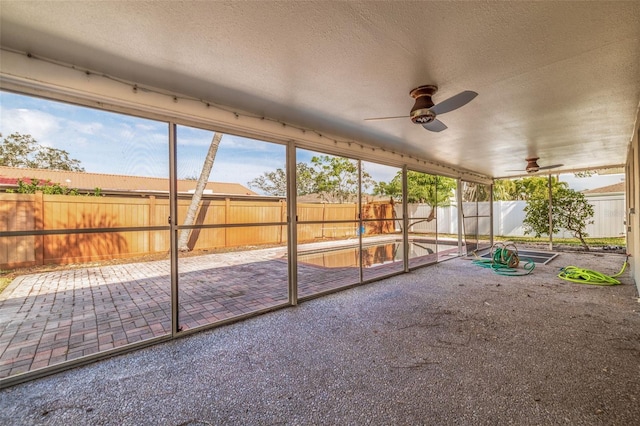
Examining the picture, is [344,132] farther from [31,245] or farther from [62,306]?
[62,306]

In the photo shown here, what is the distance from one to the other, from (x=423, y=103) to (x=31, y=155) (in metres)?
3.54

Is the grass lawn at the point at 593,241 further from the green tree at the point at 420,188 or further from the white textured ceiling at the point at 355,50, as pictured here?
the white textured ceiling at the point at 355,50

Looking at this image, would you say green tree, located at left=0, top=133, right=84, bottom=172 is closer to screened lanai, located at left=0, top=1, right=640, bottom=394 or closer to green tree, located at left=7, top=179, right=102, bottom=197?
screened lanai, located at left=0, top=1, right=640, bottom=394

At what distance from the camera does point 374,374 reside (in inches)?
85.3

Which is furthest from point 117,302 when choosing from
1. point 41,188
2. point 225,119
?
point 225,119

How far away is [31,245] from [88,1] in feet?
6.90

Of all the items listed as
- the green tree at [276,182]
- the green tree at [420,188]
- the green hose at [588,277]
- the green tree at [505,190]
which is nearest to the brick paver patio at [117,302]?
the green tree at [276,182]

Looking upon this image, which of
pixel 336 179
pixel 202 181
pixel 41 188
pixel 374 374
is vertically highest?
pixel 336 179

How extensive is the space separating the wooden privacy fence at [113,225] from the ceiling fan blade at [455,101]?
7.55ft

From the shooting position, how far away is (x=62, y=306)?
375cm

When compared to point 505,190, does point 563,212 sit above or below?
below

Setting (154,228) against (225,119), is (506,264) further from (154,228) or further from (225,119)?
(154,228)

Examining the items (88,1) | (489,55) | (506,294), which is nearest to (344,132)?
(489,55)

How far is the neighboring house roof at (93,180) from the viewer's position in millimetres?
2261
